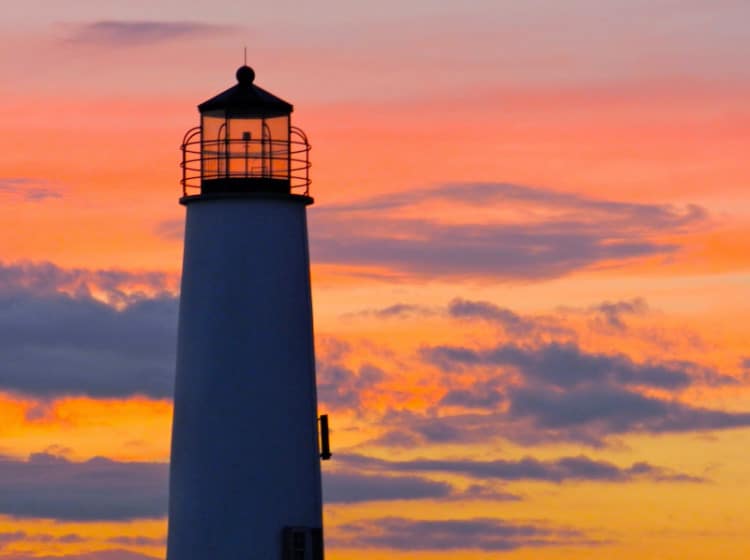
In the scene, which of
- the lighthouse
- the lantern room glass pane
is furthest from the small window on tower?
the lantern room glass pane

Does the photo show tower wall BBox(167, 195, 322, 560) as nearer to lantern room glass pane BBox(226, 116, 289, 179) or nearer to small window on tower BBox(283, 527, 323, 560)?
small window on tower BBox(283, 527, 323, 560)

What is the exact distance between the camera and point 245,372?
53.3 meters

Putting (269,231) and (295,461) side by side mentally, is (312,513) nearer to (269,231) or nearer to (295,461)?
(295,461)

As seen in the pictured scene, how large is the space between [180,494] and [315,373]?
3.88 metres

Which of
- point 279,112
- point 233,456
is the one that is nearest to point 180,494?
point 233,456

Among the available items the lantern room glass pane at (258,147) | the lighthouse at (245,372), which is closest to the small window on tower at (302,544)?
the lighthouse at (245,372)

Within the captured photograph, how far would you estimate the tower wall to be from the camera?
53.0m

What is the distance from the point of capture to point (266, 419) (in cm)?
5328

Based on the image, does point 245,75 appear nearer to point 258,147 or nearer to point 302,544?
point 258,147

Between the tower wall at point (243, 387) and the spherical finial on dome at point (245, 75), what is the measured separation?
269cm

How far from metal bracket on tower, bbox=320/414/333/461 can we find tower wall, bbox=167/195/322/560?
24cm

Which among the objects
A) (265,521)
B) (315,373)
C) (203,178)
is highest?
(203,178)

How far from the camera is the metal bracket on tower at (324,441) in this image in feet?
178

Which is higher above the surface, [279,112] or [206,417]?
[279,112]
